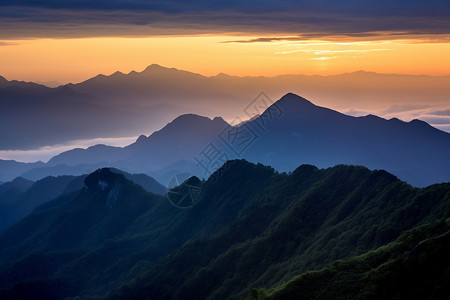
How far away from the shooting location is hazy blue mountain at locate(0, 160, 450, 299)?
255ft

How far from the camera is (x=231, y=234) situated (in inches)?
4444

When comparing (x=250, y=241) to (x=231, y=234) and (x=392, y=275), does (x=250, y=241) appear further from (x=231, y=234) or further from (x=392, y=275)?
(x=392, y=275)

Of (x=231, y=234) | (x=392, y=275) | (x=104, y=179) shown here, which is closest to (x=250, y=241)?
(x=231, y=234)

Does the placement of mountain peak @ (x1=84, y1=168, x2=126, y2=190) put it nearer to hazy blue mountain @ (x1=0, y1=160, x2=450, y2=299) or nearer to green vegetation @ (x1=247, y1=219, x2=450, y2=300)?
hazy blue mountain @ (x1=0, y1=160, x2=450, y2=299)

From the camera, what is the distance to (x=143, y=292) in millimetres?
103000

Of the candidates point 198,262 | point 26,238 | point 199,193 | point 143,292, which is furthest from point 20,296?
point 26,238

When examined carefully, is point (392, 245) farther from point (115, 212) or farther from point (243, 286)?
point (115, 212)

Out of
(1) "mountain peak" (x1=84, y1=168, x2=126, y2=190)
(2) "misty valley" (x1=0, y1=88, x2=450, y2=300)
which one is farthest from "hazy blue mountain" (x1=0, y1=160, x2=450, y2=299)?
(1) "mountain peak" (x1=84, y1=168, x2=126, y2=190)

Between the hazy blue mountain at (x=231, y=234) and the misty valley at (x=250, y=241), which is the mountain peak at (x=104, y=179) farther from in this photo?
the hazy blue mountain at (x=231, y=234)

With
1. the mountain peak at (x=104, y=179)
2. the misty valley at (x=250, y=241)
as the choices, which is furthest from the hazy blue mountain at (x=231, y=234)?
the mountain peak at (x=104, y=179)

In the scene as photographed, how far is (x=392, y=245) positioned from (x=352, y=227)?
79.4 feet

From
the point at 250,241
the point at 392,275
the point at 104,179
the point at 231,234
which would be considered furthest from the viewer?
the point at 104,179

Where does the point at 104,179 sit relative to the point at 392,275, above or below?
above

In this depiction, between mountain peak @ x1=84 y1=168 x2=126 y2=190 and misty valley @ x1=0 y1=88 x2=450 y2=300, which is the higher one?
mountain peak @ x1=84 y1=168 x2=126 y2=190
